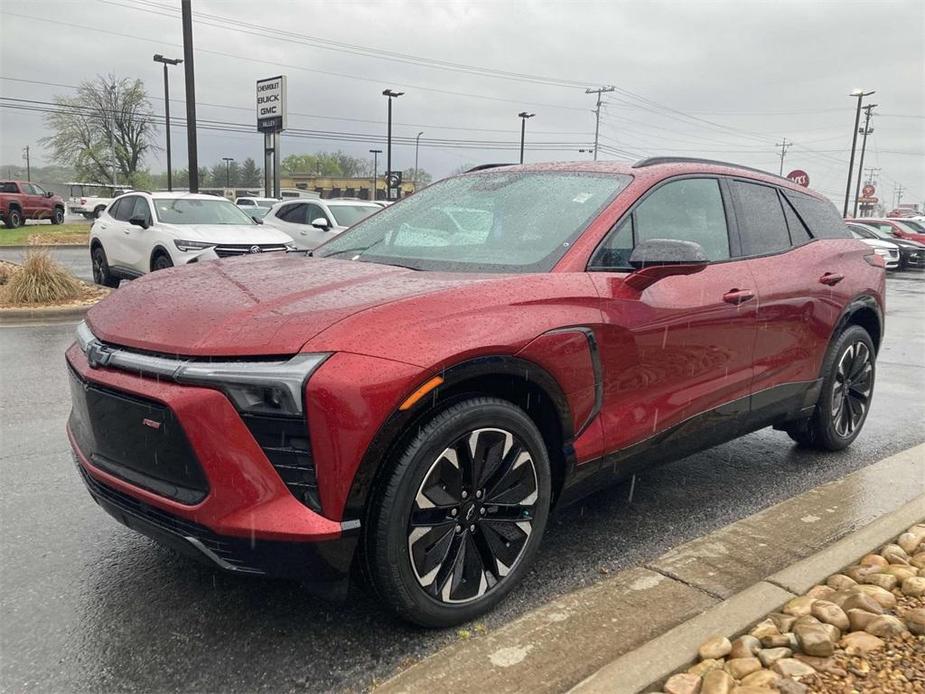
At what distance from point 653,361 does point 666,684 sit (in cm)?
134

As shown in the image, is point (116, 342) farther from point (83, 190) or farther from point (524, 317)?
point (83, 190)

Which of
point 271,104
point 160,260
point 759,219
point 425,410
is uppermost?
point 271,104

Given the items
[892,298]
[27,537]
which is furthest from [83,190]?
[27,537]

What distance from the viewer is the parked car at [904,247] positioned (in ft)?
79.5

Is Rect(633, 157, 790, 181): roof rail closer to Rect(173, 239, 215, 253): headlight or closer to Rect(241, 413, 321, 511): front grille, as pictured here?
Rect(241, 413, 321, 511): front grille

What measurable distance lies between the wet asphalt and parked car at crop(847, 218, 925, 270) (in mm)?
22498

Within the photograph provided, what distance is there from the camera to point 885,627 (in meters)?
2.40

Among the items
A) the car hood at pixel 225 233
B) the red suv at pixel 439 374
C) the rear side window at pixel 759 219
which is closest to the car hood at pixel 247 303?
the red suv at pixel 439 374

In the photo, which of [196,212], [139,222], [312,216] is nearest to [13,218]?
[312,216]

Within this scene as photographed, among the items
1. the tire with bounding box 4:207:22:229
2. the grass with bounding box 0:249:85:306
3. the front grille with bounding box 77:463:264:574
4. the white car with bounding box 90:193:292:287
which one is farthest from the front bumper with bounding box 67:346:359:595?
the tire with bounding box 4:207:22:229

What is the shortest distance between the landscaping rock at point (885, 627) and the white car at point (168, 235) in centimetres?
906

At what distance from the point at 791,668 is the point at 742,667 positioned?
14cm

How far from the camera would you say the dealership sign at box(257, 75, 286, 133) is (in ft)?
80.8

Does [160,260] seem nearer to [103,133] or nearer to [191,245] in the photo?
[191,245]
